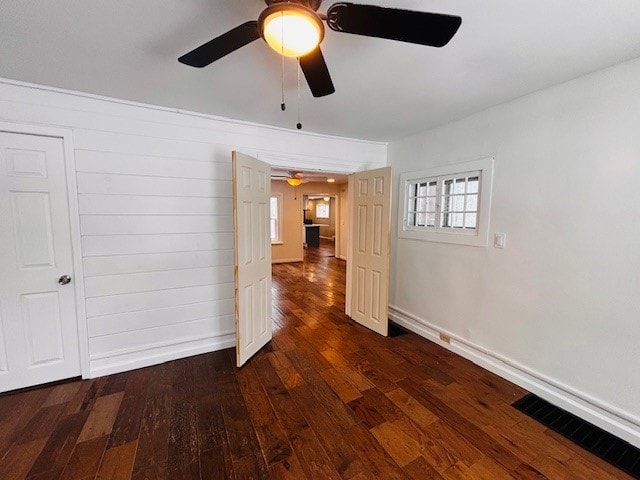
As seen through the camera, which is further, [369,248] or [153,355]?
[369,248]

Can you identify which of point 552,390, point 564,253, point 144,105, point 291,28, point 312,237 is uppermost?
point 144,105

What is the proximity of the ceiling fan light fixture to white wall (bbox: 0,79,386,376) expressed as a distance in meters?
1.87

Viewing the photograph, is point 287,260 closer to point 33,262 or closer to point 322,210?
point 33,262

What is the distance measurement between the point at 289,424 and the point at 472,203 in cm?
258

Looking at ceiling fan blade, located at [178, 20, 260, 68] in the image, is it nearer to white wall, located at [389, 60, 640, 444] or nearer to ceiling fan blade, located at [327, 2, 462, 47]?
ceiling fan blade, located at [327, 2, 462, 47]

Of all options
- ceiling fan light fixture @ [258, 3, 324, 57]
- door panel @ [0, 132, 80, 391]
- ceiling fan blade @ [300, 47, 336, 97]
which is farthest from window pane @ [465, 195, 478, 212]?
door panel @ [0, 132, 80, 391]

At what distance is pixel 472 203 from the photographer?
2.75 metres

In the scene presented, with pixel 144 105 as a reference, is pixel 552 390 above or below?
below

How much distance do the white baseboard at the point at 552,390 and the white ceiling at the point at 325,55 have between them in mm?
2289

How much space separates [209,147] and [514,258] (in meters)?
3.04

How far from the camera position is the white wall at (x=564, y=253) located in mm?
1771

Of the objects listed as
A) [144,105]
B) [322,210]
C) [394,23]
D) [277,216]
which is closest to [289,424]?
[394,23]

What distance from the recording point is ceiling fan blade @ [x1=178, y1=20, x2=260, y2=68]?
1137 millimetres

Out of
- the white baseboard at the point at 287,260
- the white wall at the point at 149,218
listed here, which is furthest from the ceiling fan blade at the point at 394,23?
the white baseboard at the point at 287,260
